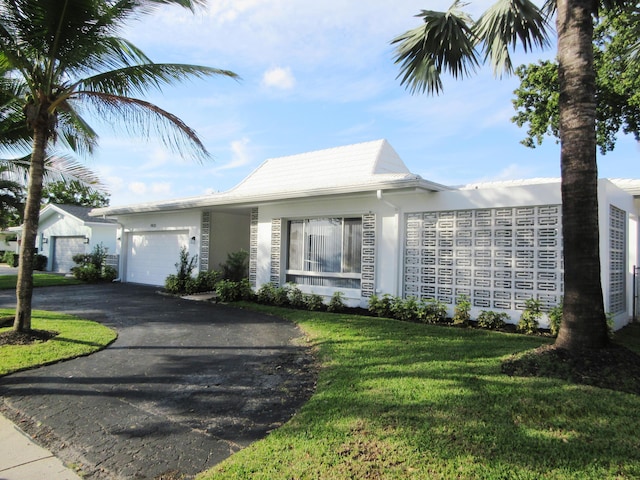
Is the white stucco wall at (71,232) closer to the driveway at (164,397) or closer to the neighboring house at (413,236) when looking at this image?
the neighboring house at (413,236)

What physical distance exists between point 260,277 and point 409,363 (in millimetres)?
8272

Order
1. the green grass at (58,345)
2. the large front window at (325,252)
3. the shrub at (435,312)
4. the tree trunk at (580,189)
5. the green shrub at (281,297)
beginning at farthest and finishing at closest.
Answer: the green shrub at (281,297), the large front window at (325,252), the shrub at (435,312), the green grass at (58,345), the tree trunk at (580,189)

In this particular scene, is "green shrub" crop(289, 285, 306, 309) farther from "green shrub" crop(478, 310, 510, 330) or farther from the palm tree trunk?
the palm tree trunk

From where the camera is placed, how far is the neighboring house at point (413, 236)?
8578mm

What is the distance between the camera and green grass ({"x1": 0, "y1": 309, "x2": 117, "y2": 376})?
5934mm

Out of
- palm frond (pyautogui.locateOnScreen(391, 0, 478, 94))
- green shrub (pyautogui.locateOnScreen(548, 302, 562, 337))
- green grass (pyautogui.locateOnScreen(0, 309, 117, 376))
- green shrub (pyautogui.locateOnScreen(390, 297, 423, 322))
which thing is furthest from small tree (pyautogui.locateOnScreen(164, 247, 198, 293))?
green shrub (pyautogui.locateOnScreen(548, 302, 562, 337))

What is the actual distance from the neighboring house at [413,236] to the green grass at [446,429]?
3.66m

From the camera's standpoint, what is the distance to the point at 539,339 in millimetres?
7398

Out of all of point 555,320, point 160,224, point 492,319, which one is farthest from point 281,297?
point 160,224

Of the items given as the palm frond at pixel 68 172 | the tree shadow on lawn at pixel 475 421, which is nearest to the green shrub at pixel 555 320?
the tree shadow on lawn at pixel 475 421

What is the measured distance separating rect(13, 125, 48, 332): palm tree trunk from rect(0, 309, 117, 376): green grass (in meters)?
0.64

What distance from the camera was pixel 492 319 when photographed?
8.60m

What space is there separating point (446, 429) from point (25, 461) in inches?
141

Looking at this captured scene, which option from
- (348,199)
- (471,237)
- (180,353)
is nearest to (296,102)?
(348,199)
